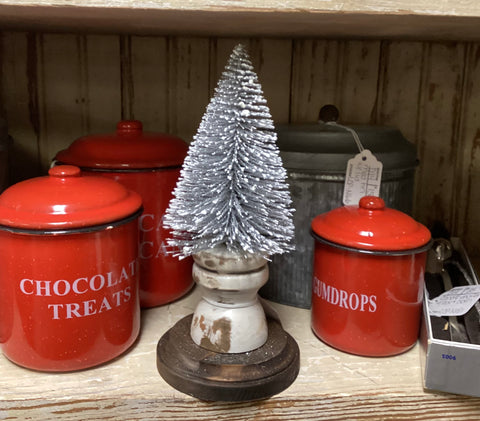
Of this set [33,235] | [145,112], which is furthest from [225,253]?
[145,112]

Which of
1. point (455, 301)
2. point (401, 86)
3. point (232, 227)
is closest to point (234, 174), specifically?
point (232, 227)

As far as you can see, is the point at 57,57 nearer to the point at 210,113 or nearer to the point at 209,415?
the point at 210,113

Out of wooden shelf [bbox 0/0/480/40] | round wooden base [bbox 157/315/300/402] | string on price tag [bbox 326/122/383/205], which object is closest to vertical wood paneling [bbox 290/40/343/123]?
wooden shelf [bbox 0/0/480/40]

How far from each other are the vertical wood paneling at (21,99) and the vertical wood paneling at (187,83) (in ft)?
0.78

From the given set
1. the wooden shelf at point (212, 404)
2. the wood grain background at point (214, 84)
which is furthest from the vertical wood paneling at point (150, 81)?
the wooden shelf at point (212, 404)

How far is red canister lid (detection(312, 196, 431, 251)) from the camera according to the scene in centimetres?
60

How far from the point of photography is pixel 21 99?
0.91m

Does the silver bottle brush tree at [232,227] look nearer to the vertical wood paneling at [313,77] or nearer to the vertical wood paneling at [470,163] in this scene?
the vertical wood paneling at [313,77]

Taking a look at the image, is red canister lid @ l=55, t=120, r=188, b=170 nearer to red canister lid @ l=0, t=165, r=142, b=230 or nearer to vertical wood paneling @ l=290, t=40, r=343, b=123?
red canister lid @ l=0, t=165, r=142, b=230

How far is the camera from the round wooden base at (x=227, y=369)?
0.54 m

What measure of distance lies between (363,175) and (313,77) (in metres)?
0.31

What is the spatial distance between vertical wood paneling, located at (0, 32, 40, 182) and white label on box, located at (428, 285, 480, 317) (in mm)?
697

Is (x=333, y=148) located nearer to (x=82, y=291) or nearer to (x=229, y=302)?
(x=229, y=302)

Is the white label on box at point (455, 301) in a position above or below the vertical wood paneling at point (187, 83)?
below
